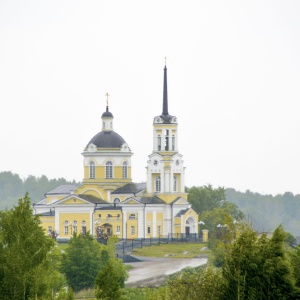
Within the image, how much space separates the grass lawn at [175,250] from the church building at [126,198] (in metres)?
4.81

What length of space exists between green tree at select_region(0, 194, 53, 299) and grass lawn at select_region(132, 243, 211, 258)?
38.9m

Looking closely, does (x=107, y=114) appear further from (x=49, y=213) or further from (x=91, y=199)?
(x=49, y=213)

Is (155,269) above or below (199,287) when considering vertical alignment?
above

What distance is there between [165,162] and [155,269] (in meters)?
25.1

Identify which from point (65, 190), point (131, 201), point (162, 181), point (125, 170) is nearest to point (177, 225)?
point (162, 181)

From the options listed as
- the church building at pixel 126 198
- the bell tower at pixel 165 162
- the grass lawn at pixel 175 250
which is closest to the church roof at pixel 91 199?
the church building at pixel 126 198

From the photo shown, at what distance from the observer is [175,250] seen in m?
84.1

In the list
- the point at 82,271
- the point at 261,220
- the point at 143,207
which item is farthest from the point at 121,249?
the point at 261,220

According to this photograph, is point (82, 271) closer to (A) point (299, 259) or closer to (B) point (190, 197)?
(A) point (299, 259)

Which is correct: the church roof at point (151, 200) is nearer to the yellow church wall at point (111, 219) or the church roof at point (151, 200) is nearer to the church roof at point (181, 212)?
the church roof at point (181, 212)

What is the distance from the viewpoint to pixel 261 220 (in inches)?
6762

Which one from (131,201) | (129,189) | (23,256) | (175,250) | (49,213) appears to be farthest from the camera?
(129,189)

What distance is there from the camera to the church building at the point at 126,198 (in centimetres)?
9219

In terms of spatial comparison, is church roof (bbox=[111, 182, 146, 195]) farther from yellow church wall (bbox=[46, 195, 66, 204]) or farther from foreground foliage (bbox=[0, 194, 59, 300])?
foreground foliage (bbox=[0, 194, 59, 300])
